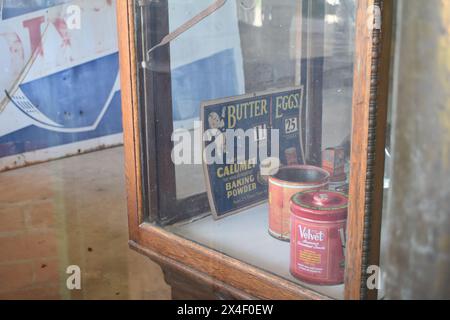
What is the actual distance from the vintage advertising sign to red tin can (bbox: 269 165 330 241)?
0.07 metres

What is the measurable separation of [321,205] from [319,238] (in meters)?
0.06

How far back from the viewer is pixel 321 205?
1025 mm

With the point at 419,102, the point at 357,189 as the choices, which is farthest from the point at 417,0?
the point at 357,189

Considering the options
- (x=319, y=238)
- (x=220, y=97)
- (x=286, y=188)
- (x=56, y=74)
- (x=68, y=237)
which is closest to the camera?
(x=319, y=238)

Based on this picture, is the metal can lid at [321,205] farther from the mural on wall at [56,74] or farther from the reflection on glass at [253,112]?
the mural on wall at [56,74]

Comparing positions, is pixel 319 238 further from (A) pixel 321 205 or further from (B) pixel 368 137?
(B) pixel 368 137

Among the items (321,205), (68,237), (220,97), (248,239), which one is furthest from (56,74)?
(321,205)

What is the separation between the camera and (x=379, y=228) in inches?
32.7

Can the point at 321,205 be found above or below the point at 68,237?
above

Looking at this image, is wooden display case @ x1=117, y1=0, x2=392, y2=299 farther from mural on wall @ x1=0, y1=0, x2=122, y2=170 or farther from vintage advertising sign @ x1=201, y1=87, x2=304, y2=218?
mural on wall @ x1=0, y1=0, x2=122, y2=170

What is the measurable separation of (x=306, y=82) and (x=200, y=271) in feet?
1.84

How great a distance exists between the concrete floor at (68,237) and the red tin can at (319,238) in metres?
1.42

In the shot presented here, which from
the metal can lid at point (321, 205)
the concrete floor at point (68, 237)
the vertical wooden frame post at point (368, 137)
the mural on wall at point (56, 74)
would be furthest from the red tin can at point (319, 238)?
the mural on wall at point (56, 74)

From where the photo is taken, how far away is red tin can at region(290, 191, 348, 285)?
99 centimetres
